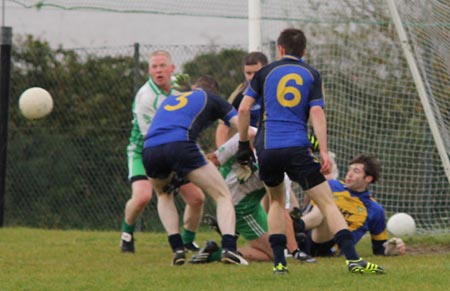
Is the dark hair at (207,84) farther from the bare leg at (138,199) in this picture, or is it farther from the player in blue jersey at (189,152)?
the bare leg at (138,199)

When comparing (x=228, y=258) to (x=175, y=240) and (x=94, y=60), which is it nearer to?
(x=175, y=240)

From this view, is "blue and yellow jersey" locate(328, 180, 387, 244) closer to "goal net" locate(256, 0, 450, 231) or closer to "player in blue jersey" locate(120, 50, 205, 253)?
"player in blue jersey" locate(120, 50, 205, 253)

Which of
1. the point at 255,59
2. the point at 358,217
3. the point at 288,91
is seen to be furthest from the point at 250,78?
the point at 288,91

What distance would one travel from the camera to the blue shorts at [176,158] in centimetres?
828

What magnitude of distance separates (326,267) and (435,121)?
249 cm

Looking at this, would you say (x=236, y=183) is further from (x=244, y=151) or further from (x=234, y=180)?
(x=244, y=151)

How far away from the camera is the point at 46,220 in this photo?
46.5 ft

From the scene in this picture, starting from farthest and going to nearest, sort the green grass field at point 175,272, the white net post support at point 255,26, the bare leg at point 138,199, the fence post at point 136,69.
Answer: the fence post at point 136,69 < the white net post support at point 255,26 < the bare leg at point 138,199 < the green grass field at point 175,272

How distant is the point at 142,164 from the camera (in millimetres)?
9734

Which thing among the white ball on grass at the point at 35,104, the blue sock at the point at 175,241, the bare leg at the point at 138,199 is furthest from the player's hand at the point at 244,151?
the white ball on grass at the point at 35,104

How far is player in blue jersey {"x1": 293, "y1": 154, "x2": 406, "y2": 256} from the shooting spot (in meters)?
9.36

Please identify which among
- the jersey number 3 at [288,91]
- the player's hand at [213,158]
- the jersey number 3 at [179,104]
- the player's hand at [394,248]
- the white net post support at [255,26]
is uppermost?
the white net post support at [255,26]

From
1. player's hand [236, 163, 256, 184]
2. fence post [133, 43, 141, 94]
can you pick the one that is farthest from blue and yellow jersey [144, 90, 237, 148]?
fence post [133, 43, 141, 94]

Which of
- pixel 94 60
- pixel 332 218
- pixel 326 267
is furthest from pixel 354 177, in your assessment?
pixel 94 60
